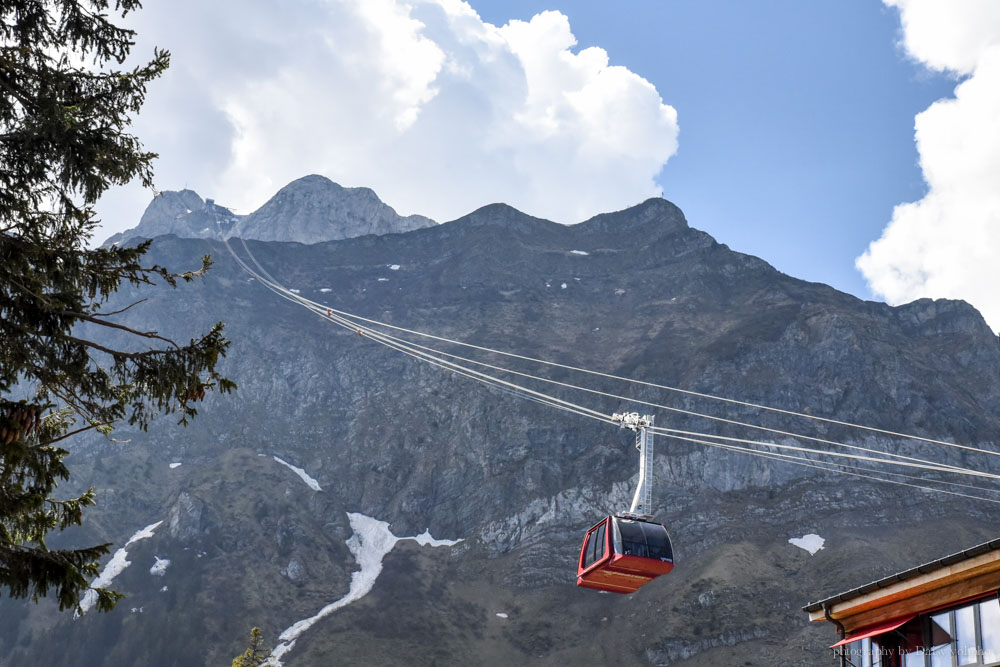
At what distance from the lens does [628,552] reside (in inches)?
1292

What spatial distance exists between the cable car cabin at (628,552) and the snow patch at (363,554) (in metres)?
58.1

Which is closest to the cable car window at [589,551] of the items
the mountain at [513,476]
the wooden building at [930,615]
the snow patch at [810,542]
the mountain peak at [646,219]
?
the wooden building at [930,615]

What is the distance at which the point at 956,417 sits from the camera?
104812mm

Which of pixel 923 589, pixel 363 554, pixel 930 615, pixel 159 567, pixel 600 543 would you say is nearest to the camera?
pixel 930 615

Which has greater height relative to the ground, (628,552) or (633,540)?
(633,540)

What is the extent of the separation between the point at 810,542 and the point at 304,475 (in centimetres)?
7082

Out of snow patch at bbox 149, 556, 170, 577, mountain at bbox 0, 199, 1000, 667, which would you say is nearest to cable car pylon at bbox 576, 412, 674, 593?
mountain at bbox 0, 199, 1000, 667

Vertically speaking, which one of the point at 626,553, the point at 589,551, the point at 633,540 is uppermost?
the point at 633,540

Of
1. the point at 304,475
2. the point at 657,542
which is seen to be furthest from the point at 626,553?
the point at 304,475

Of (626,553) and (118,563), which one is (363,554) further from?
(626,553)

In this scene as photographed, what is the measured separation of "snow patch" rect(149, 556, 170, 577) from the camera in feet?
305

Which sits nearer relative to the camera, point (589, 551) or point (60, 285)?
point (60, 285)

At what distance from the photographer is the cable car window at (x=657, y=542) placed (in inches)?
1305

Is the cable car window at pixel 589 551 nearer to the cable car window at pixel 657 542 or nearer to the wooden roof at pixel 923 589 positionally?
the cable car window at pixel 657 542
